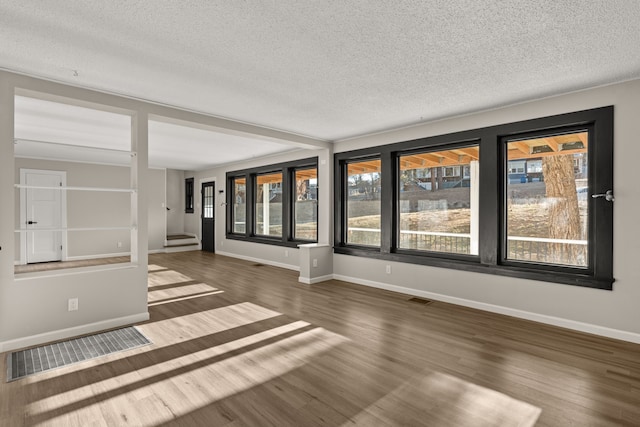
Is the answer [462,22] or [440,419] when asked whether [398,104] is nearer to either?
[462,22]

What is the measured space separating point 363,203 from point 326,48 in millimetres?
3551

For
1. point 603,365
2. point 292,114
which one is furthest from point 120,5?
point 603,365

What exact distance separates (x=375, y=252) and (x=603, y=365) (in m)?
3.15

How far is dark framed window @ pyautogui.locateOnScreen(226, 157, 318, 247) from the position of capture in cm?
693

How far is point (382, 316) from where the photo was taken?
13.0 ft

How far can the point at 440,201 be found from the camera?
4.86m

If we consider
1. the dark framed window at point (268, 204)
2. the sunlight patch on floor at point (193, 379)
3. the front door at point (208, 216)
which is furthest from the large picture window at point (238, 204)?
the sunlight patch on floor at point (193, 379)

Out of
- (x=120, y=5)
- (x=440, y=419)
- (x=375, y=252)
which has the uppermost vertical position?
(x=120, y=5)

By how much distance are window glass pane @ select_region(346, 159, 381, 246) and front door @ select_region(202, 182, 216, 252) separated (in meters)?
5.02

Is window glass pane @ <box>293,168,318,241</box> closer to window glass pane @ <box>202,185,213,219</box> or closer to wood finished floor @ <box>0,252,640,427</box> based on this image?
wood finished floor @ <box>0,252,640,427</box>

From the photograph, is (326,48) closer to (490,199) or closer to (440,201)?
(490,199)

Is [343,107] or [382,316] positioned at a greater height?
[343,107]

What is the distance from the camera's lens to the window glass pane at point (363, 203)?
5.67 meters

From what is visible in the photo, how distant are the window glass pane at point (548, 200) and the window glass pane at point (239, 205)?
621cm
